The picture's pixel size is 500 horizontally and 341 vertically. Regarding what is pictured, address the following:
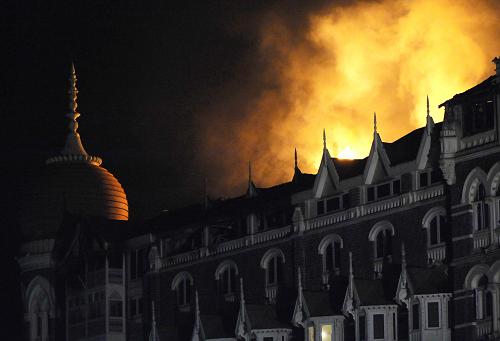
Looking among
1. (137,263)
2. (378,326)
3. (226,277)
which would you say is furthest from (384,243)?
(137,263)

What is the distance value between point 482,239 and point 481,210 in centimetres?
149

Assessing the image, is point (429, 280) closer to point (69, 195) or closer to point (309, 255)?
point (309, 255)

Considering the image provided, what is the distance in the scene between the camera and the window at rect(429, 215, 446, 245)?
9606 centimetres

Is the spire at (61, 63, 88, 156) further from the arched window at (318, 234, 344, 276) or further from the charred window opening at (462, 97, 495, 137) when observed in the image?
the charred window opening at (462, 97, 495, 137)

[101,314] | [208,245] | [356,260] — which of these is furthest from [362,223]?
[101,314]

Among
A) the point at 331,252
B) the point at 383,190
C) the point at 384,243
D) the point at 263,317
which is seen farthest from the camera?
the point at 263,317

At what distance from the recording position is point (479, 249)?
9206 cm

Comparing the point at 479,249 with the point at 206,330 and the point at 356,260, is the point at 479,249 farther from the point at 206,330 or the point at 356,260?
the point at 206,330

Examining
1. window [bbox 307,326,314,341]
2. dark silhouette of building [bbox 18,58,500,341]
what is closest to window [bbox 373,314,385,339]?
dark silhouette of building [bbox 18,58,500,341]

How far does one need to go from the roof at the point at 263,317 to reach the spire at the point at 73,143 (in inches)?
1493

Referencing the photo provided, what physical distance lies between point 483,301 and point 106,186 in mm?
52141

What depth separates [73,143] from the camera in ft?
468

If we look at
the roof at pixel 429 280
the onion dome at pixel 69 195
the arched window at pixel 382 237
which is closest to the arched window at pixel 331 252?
the arched window at pixel 382 237

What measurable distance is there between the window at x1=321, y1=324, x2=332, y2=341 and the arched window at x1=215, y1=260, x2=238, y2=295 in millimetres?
12730
